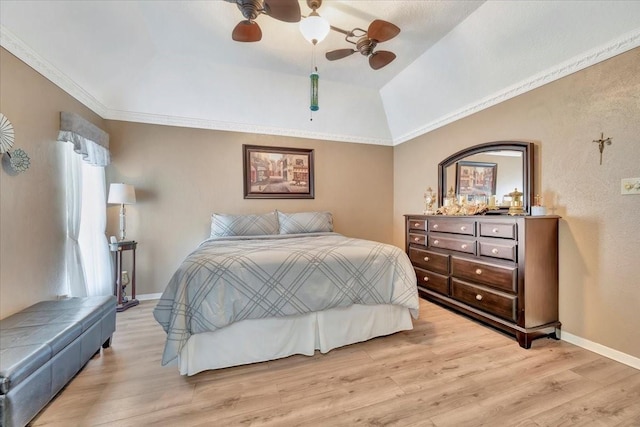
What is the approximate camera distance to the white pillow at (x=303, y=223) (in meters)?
3.64

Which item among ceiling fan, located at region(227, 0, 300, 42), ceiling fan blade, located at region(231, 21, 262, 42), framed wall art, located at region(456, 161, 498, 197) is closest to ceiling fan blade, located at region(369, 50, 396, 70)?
ceiling fan, located at region(227, 0, 300, 42)

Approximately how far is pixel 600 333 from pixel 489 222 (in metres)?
1.12

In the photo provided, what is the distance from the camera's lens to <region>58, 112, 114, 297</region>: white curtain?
8.15 feet

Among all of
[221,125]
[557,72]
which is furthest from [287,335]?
[557,72]

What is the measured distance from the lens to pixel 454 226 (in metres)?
2.82

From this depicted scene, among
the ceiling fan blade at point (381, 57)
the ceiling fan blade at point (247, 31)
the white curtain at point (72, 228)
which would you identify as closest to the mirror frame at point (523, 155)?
the ceiling fan blade at point (381, 57)

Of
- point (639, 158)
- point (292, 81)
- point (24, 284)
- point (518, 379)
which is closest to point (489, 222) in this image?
point (639, 158)

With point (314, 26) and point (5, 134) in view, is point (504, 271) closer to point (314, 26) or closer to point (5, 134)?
point (314, 26)

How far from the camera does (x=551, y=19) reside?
2.07 meters

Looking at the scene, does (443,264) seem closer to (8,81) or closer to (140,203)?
(140,203)

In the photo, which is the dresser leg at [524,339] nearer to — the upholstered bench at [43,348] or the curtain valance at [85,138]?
the upholstered bench at [43,348]

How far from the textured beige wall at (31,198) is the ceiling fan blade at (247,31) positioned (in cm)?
158

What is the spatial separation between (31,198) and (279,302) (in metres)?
2.11

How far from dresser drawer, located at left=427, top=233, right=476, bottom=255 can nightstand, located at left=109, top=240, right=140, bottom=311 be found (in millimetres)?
3517
